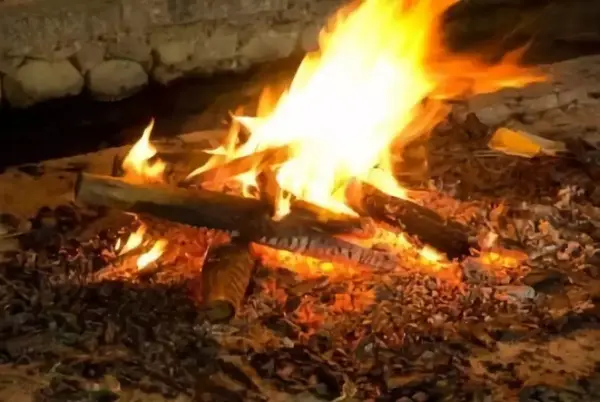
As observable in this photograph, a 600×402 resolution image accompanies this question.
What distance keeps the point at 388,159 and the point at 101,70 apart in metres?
1.21

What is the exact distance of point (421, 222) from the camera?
113 inches

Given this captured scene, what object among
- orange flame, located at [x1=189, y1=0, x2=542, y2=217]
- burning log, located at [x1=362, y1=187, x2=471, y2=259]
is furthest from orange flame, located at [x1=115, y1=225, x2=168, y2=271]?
burning log, located at [x1=362, y1=187, x2=471, y2=259]

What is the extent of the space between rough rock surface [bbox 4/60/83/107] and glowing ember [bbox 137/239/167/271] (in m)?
1.11

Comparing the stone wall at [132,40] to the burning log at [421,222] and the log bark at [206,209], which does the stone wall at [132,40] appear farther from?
the burning log at [421,222]

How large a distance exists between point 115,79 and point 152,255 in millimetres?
1189

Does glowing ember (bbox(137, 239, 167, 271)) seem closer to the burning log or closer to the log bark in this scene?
the log bark

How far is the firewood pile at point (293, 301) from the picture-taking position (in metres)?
2.42

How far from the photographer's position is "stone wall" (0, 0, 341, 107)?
3547 mm

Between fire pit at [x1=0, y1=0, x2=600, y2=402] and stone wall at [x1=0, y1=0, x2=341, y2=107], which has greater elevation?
stone wall at [x1=0, y1=0, x2=341, y2=107]

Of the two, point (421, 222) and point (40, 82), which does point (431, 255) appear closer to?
point (421, 222)

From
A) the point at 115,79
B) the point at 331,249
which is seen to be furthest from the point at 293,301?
the point at 115,79

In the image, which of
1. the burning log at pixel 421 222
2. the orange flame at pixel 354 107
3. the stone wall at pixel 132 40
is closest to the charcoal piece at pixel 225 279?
the orange flame at pixel 354 107

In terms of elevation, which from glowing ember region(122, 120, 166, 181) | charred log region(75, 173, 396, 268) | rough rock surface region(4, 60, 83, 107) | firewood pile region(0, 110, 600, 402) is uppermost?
rough rock surface region(4, 60, 83, 107)

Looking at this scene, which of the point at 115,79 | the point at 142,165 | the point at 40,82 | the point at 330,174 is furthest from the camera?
the point at 115,79
